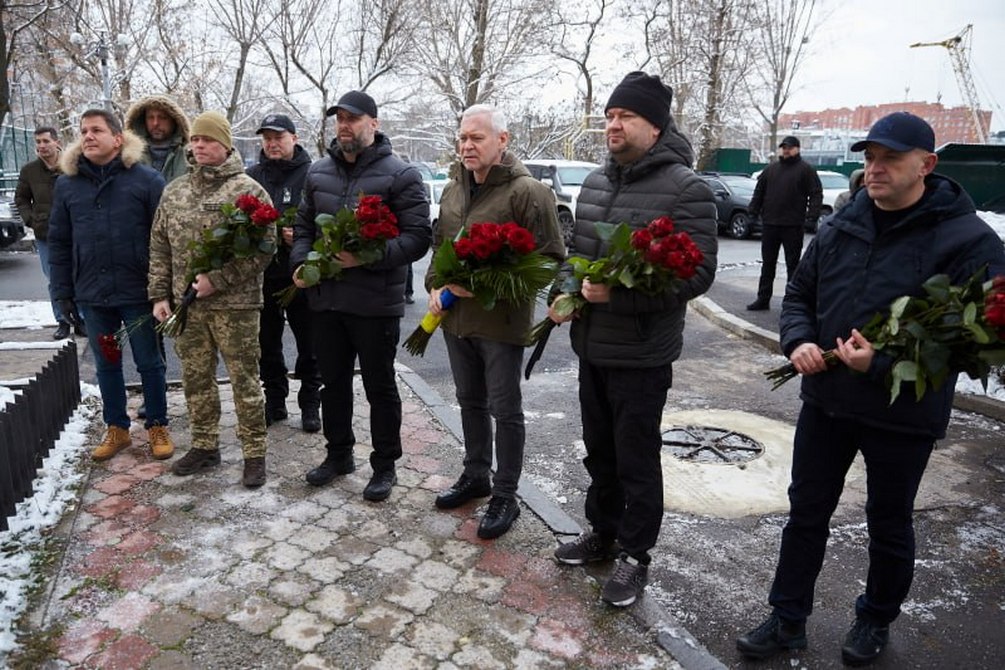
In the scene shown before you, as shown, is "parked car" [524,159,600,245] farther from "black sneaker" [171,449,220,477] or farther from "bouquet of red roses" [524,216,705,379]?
"bouquet of red roses" [524,216,705,379]

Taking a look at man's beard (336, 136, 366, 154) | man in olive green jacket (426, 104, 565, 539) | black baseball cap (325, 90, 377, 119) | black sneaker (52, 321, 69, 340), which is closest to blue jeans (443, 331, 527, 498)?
man in olive green jacket (426, 104, 565, 539)

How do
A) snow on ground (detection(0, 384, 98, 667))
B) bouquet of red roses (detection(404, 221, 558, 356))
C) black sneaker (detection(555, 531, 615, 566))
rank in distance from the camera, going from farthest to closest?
1. black sneaker (detection(555, 531, 615, 566))
2. bouquet of red roses (detection(404, 221, 558, 356))
3. snow on ground (detection(0, 384, 98, 667))

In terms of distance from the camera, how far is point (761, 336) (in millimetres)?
8148

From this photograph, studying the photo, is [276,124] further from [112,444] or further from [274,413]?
[112,444]

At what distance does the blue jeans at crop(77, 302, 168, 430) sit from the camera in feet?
15.1

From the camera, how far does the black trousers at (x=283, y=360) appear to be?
5324mm

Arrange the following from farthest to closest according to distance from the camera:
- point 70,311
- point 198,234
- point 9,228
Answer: point 9,228 < point 70,311 < point 198,234

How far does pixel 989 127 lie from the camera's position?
53.7 meters

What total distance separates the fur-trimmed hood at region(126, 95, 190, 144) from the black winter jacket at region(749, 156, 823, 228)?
6689 millimetres

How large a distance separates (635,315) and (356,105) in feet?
6.26

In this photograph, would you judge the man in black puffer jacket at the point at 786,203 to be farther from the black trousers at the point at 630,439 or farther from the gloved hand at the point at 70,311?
the gloved hand at the point at 70,311

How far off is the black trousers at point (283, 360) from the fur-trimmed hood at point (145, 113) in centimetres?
132

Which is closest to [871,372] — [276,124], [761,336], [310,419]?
[310,419]

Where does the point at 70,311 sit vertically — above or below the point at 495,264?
below
